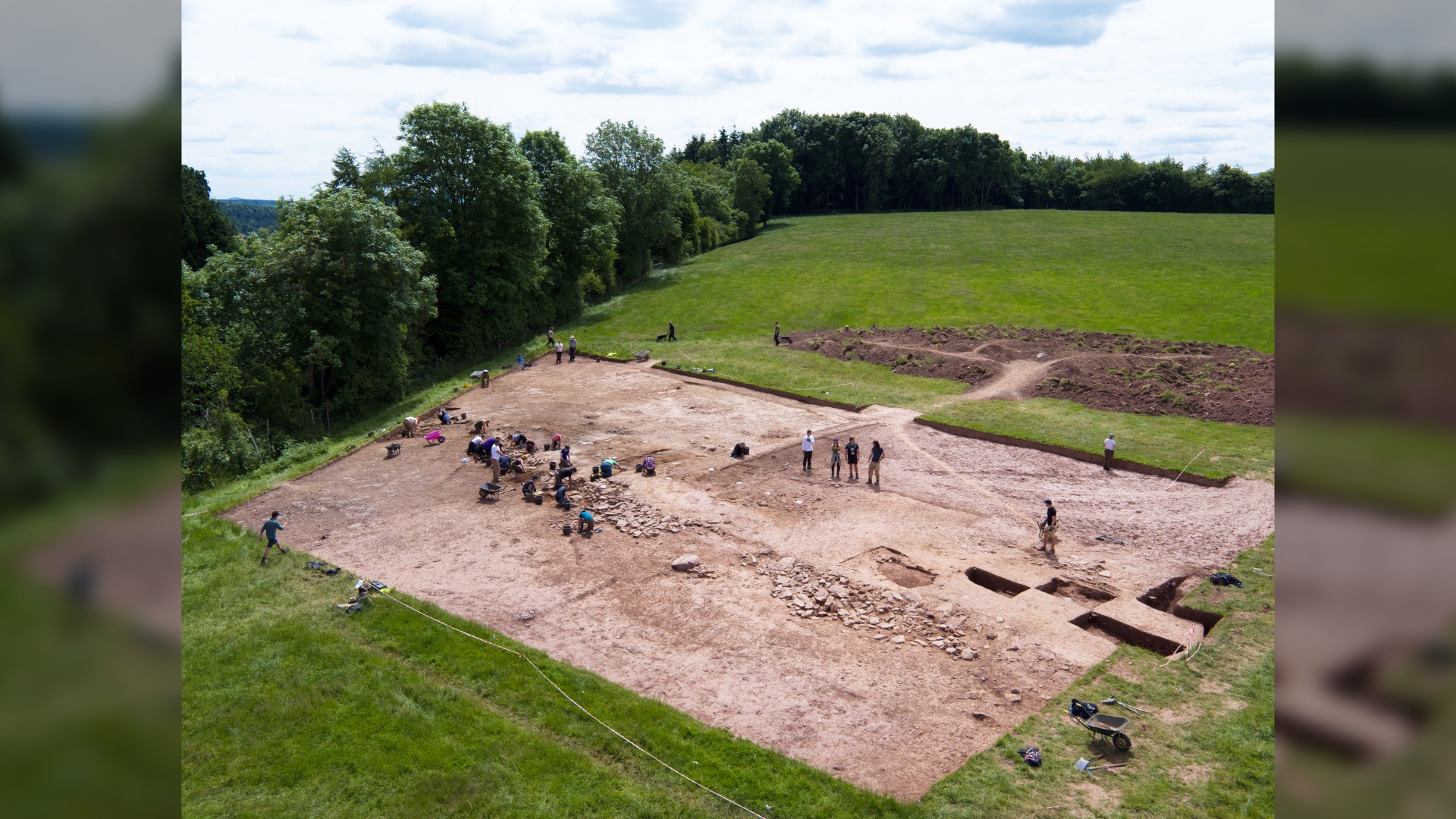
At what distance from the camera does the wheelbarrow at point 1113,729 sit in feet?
52.6

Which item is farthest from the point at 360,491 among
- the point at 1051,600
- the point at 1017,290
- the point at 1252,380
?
the point at 1017,290

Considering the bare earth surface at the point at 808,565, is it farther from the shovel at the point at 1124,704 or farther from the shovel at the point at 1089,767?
the shovel at the point at 1089,767

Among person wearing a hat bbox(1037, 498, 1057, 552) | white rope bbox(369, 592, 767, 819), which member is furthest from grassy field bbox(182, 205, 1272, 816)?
person wearing a hat bbox(1037, 498, 1057, 552)

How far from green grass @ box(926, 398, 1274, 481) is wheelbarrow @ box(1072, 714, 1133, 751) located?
17.6 m

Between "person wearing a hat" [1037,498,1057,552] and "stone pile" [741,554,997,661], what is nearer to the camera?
"stone pile" [741,554,997,661]

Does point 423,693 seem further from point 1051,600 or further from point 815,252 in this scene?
point 815,252

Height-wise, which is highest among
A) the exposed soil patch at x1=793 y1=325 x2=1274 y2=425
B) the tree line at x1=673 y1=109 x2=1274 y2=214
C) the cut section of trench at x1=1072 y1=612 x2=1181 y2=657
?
the tree line at x1=673 y1=109 x2=1274 y2=214

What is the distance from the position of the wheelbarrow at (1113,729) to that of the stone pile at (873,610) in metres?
3.39

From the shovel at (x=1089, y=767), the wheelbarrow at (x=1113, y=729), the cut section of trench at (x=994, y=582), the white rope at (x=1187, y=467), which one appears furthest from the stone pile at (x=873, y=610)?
the white rope at (x=1187, y=467)

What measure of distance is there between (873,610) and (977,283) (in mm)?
58354

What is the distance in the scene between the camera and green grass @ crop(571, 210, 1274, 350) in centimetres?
6194

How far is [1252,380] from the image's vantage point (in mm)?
41625

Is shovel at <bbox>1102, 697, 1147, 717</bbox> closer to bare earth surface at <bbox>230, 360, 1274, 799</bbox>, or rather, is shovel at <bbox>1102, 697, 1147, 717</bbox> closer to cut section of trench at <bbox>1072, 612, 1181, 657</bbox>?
bare earth surface at <bbox>230, 360, 1274, 799</bbox>

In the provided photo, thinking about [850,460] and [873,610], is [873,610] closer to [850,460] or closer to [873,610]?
[873,610]
